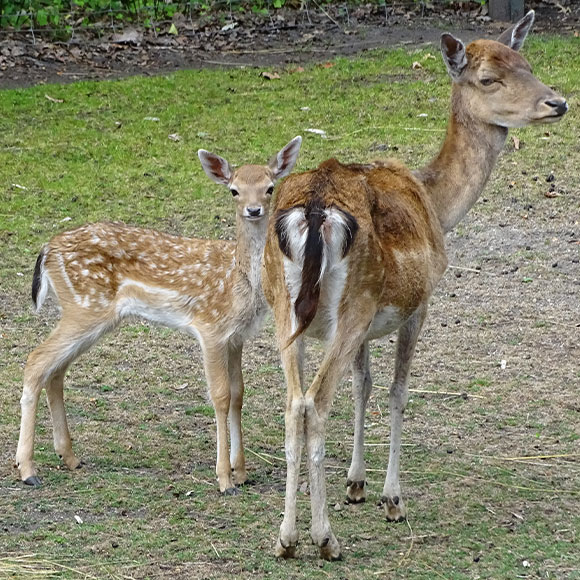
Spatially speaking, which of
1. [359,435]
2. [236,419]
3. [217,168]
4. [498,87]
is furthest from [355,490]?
[498,87]

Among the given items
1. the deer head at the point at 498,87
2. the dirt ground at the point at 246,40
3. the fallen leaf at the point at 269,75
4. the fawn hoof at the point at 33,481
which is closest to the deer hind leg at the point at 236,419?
the fawn hoof at the point at 33,481

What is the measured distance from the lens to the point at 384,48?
1271 centimetres

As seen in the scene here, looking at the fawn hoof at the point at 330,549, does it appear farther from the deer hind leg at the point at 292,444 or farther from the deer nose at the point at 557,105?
the deer nose at the point at 557,105

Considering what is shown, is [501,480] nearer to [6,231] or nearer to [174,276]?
[174,276]

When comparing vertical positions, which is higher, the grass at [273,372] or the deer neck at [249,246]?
the deer neck at [249,246]

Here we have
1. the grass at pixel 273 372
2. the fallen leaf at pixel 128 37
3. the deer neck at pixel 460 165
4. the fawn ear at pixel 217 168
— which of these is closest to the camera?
the grass at pixel 273 372

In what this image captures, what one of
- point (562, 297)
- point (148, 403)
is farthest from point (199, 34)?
point (148, 403)

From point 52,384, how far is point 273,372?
5.10 ft

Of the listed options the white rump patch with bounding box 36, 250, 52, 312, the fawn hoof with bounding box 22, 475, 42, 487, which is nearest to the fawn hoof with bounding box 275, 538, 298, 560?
the fawn hoof with bounding box 22, 475, 42, 487

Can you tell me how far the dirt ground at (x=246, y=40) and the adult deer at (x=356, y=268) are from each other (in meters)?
6.89

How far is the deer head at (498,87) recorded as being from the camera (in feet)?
19.3

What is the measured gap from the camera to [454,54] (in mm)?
6020

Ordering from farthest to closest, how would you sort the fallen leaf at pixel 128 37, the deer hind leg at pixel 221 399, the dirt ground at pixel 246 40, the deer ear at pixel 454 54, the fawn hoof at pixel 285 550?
1. the fallen leaf at pixel 128 37
2. the dirt ground at pixel 246 40
3. the deer ear at pixel 454 54
4. the deer hind leg at pixel 221 399
5. the fawn hoof at pixel 285 550

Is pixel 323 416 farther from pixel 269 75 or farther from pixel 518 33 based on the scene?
pixel 269 75
